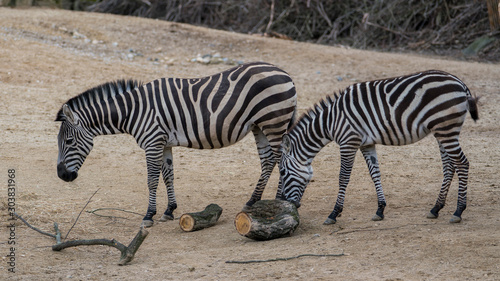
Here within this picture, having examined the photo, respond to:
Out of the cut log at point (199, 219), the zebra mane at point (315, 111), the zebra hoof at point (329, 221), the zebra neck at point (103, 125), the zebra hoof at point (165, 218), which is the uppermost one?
the zebra mane at point (315, 111)

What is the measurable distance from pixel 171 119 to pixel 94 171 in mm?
2553

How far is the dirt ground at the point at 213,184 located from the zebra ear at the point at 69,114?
3.96ft

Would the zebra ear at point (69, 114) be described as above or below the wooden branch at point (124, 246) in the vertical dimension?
above

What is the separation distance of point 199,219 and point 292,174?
1.18 metres

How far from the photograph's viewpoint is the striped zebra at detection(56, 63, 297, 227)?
21.7 ft

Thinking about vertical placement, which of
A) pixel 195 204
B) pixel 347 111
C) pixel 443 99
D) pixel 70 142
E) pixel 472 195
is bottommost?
pixel 195 204

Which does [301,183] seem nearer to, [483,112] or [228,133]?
[228,133]

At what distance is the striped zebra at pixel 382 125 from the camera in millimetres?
5852

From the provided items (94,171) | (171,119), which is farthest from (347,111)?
(94,171)

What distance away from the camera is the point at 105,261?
215 inches

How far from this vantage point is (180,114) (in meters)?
6.66

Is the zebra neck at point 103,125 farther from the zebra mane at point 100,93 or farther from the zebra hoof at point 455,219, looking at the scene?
the zebra hoof at point 455,219

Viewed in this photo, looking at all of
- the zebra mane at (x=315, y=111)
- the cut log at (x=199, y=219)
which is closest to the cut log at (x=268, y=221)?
the cut log at (x=199, y=219)

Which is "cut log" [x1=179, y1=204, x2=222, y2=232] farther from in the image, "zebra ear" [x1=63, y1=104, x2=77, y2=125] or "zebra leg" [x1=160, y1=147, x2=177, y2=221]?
"zebra ear" [x1=63, y1=104, x2=77, y2=125]
